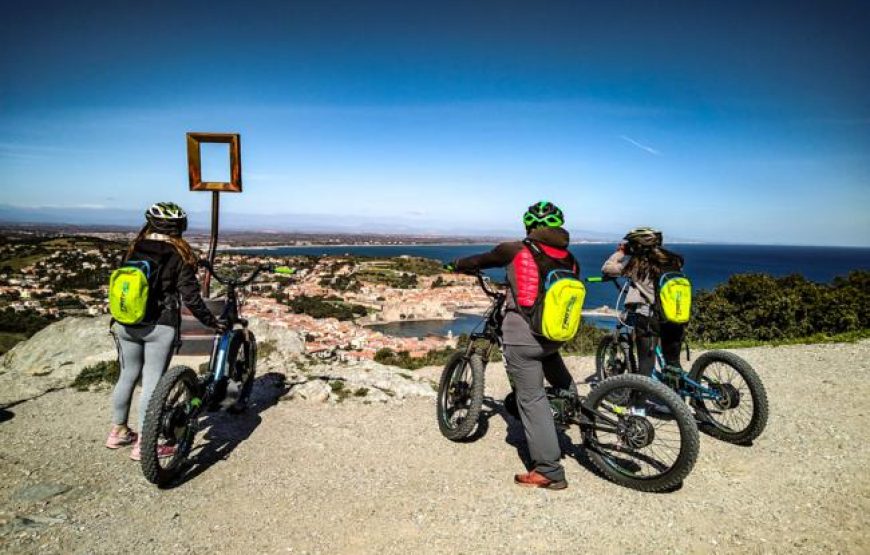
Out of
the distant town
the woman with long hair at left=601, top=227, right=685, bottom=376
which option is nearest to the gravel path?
the woman with long hair at left=601, top=227, right=685, bottom=376

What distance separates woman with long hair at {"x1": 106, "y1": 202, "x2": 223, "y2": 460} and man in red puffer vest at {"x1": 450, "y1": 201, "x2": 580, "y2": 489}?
2.91 metres

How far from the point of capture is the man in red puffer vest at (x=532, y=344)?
12.4ft

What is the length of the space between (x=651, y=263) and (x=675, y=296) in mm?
501

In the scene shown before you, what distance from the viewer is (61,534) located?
310cm

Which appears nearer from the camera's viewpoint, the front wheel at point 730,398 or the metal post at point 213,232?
the front wheel at point 730,398

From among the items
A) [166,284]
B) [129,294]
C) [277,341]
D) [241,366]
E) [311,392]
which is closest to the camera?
[129,294]

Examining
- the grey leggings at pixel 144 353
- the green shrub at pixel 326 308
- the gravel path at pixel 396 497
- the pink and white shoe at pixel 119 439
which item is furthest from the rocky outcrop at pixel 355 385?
the green shrub at pixel 326 308

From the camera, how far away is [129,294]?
151 inches

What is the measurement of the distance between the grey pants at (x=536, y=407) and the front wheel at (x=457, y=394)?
32.5 inches

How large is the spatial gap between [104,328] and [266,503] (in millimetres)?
7354

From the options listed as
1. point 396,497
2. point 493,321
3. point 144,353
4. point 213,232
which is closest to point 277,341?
point 213,232

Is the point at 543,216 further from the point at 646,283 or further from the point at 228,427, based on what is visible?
the point at 228,427

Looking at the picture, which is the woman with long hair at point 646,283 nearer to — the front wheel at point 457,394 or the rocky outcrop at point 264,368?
the front wheel at point 457,394

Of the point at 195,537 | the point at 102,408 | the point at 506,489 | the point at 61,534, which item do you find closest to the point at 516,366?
the point at 506,489
